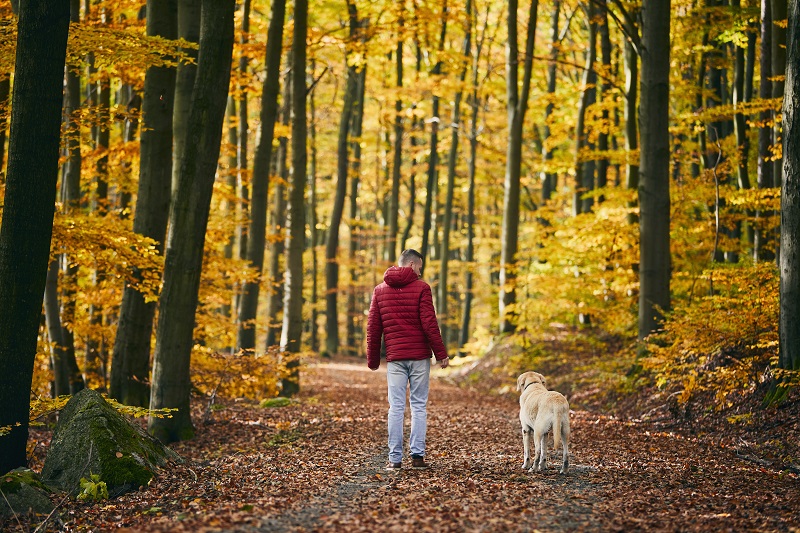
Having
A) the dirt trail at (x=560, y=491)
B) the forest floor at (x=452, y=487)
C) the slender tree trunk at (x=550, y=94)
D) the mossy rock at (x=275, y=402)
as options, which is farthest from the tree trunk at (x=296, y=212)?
the slender tree trunk at (x=550, y=94)

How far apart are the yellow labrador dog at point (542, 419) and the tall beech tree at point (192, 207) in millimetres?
4900

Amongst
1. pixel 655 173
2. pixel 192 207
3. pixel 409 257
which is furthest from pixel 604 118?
pixel 409 257

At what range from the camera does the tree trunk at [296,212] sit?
16875 millimetres

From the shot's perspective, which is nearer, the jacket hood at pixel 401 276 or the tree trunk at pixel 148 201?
the jacket hood at pixel 401 276

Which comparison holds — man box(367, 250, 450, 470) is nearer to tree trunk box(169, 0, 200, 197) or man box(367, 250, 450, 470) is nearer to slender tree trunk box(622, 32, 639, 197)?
tree trunk box(169, 0, 200, 197)

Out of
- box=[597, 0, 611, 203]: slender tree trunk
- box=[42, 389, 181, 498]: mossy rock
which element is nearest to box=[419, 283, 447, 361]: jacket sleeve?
box=[42, 389, 181, 498]: mossy rock

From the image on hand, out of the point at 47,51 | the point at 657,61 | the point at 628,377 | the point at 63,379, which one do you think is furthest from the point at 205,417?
the point at 657,61

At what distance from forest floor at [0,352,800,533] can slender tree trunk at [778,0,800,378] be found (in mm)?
1018

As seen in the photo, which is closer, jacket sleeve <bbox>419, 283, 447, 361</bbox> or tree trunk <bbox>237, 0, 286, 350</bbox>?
jacket sleeve <bbox>419, 283, 447, 361</bbox>

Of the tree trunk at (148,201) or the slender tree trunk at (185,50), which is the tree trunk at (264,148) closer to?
the tree trunk at (148,201)

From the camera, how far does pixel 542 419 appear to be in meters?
7.51

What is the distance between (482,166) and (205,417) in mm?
25288

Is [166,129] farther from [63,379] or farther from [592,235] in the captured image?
[592,235]

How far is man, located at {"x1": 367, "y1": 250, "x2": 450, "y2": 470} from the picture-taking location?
802 centimetres
